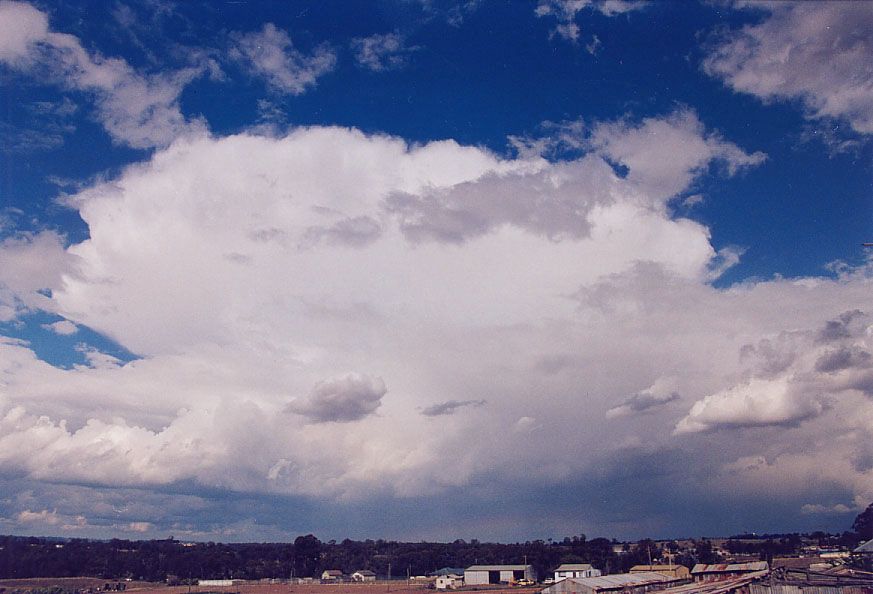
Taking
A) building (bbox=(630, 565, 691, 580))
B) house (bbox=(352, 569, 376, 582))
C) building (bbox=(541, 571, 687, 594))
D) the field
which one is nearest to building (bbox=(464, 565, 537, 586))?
the field

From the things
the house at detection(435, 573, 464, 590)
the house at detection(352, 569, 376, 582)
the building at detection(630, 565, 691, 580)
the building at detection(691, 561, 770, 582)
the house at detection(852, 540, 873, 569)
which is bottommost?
the house at detection(352, 569, 376, 582)

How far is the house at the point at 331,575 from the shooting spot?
596ft

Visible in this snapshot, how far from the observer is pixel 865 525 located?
172875 millimetres

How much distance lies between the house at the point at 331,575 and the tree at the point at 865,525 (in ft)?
392

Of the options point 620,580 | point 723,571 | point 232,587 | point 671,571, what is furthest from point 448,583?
point 723,571

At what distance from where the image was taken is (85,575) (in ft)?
582

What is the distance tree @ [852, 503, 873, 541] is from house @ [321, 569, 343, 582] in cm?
11936

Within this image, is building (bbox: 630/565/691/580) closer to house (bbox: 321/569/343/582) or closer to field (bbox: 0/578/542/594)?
field (bbox: 0/578/542/594)

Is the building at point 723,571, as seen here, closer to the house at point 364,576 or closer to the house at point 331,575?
the house at point 364,576

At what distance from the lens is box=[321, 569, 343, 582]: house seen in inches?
7150

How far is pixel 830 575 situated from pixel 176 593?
107 metres

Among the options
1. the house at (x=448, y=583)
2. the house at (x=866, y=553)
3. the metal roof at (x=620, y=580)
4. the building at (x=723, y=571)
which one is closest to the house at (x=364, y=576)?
the house at (x=448, y=583)

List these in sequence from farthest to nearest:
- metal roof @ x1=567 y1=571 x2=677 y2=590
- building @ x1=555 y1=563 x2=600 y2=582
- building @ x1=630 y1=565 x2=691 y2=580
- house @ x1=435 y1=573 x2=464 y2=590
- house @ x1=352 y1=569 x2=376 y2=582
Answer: house @ x1=352 y1=569 x2=376 y2=582 < building @ x1=555 y1=563 x2=600 y2=582 < house @ x1=435 y1=573 x2=464 y2=590 < building @ x1=630 y1=565 x2=691 y2=580 < metal roof @ x1=567 y1=571 x2=677 y2=590

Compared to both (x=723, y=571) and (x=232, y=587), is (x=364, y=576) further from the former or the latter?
(x=723, y=571)
